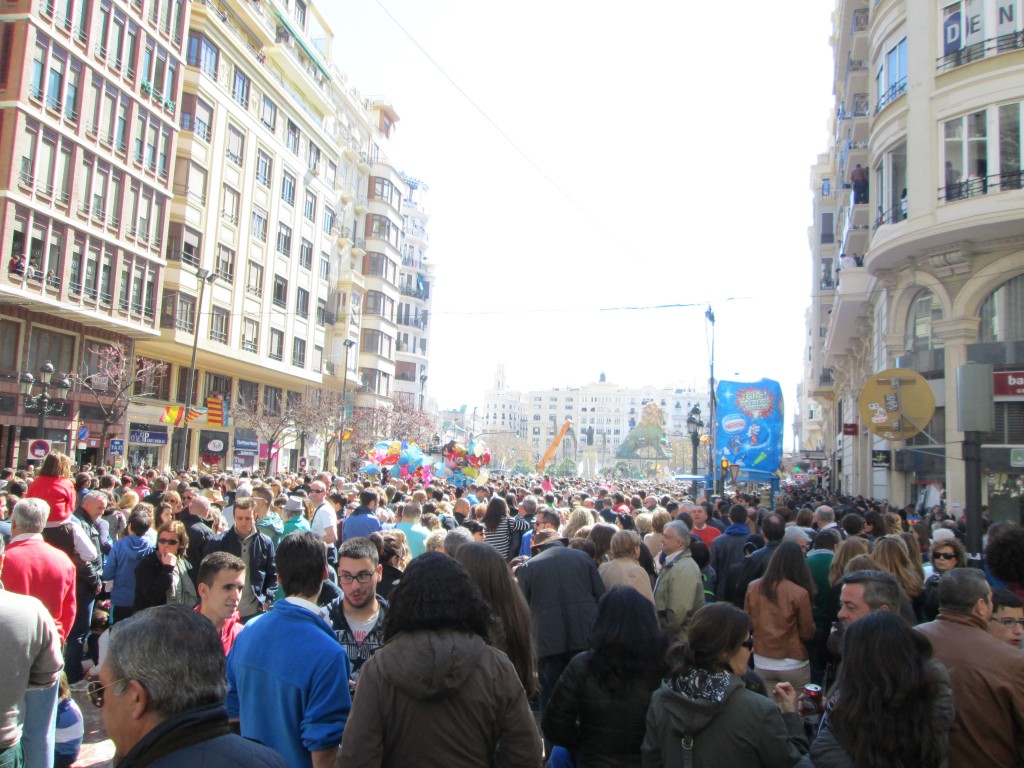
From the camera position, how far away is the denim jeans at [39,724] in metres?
4.52

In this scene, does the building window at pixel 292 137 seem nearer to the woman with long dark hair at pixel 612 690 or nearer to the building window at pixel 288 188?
the building window at pixel 288 188

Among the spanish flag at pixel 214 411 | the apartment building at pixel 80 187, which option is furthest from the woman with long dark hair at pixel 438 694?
the spanish flag at pixel 214 411

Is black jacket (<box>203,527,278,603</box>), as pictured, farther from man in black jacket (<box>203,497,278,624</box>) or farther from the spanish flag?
the spanish flag

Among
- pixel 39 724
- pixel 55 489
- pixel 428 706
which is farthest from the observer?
pixel 55 489

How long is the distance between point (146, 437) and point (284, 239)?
45.3ft

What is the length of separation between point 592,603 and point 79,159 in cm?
2966

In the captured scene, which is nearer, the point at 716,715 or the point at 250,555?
the point at 716,715

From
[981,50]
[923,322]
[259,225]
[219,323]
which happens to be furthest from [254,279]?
[981,50]

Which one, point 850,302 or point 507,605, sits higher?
point 850,302

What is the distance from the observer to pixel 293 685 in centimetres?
361

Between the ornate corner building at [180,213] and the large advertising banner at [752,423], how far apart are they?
17.8 metres

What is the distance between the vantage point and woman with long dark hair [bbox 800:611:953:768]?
9.91ft

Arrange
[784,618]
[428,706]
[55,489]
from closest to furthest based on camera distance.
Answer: [428,706], [784,618], [55,489]

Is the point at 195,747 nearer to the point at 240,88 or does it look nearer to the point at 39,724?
the point at 39,724
